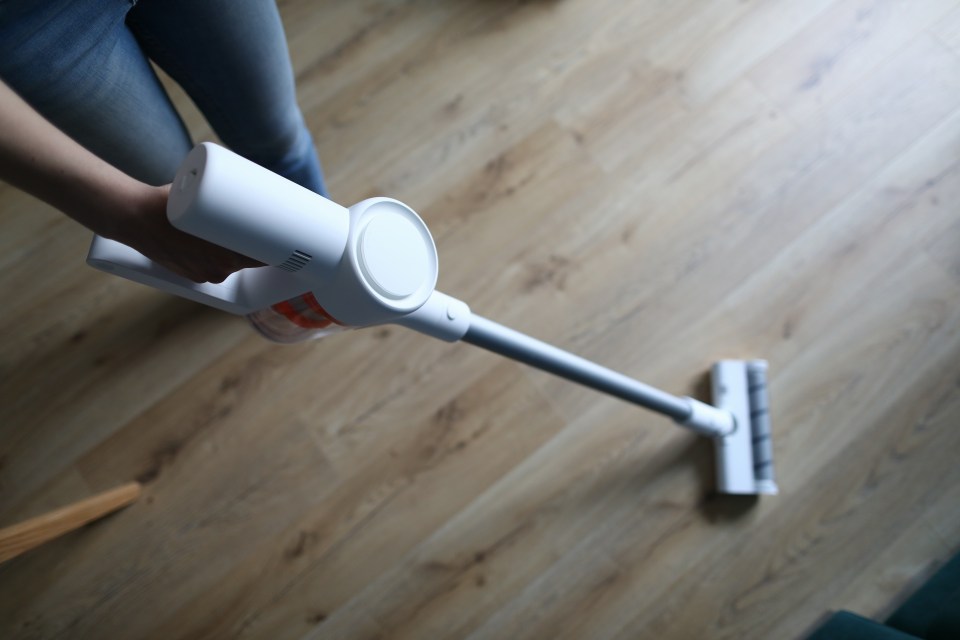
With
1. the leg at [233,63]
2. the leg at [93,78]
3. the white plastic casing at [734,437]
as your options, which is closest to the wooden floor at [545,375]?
the white plastic casing at [734,437]

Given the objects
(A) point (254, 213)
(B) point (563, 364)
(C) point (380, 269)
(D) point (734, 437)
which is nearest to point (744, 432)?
(D) point (734, 437)

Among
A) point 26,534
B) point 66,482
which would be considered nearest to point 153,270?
point 26,534

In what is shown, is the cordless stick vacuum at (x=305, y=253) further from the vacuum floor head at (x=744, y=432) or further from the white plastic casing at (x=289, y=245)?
the vacuum floor head at (x=744, y=432)

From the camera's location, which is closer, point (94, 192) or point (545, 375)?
point (94, 192)

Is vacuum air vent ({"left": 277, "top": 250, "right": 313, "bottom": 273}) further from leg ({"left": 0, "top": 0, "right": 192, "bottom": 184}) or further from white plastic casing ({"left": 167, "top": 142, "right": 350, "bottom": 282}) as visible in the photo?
leg ({"left": 0, "top": 0, "right": 192, "bottom": 184})

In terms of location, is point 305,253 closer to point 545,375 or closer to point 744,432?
point 545,375

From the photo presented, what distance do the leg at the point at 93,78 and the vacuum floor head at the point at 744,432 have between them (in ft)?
2.96

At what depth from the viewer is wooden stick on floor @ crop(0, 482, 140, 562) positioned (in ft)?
2.83

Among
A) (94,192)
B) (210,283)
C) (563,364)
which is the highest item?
(94,192)

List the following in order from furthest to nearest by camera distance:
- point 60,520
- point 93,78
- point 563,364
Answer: point 60,520 < point 563,364 < point 93,78

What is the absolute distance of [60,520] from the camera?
96 cm

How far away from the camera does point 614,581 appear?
1.08m

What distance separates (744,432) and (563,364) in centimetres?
46

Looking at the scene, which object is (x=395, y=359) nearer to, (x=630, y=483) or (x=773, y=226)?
(x=630, y=483)
